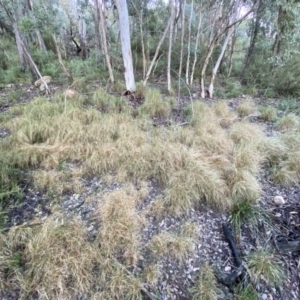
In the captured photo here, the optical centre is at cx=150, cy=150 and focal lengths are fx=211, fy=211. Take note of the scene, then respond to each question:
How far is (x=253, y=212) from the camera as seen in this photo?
1.88 meters

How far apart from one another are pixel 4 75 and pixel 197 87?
13.8 feet

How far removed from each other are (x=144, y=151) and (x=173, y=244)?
1.06m

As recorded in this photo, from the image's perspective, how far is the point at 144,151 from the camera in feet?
7.77

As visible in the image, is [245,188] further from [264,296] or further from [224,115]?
[224,115]

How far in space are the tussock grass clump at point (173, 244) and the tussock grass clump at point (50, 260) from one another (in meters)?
0.46

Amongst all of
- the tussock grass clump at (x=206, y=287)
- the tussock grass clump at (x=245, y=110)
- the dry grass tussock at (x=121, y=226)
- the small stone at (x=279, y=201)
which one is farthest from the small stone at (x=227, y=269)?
the tussock grass clump at (x=245, y=110)

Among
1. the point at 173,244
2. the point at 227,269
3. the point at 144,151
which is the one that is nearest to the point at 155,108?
the point at 144,151

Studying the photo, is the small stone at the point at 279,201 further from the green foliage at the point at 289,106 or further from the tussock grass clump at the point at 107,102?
the green foliage at the point at 289,106

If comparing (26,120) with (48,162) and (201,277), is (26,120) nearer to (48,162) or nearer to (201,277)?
(48,162)

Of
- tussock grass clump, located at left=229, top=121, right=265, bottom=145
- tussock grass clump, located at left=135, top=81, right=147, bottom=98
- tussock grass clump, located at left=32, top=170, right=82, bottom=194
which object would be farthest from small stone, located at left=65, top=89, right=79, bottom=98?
tussock grass clump, located at left=229, top=121, right=265, bottom=145

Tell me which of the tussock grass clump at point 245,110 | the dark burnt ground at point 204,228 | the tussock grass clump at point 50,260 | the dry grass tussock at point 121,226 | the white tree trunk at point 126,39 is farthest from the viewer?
the tussock grass clump at point 245,110

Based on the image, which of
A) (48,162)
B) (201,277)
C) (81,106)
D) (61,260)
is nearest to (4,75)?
(81,106)

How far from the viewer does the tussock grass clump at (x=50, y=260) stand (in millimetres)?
1339

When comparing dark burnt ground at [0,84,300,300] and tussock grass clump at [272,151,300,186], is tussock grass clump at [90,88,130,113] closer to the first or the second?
dark burnt ground at [0,84,300,300]
